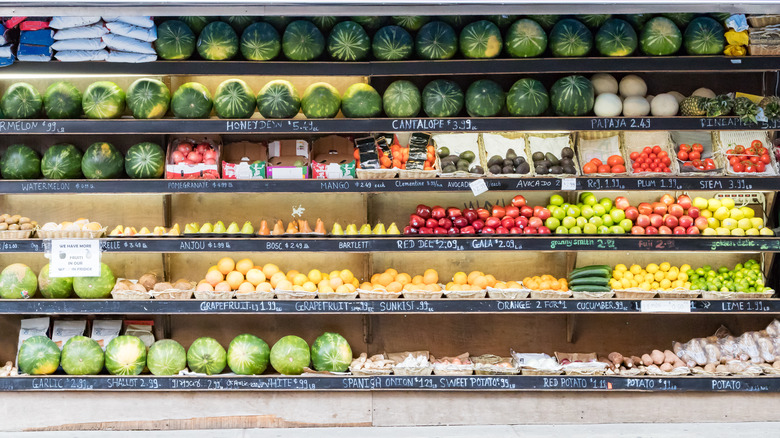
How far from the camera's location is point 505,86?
679cm

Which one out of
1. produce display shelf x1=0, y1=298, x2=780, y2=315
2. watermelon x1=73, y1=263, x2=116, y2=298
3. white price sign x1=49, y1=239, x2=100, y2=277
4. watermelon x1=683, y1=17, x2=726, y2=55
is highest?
watermelon x1=683, y1=17, x2=726, y2=55

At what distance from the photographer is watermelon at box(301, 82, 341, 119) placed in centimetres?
625

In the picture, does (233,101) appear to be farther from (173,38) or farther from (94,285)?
(94,285)

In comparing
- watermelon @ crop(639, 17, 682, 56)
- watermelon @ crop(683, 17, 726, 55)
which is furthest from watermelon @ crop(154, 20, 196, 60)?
watermelon @ crop(683, 17, 726, 55)

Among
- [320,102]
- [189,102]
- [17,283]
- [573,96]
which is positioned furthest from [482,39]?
[17,283]

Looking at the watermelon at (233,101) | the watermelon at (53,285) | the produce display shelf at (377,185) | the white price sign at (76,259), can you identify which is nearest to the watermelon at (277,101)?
the watermelon at (233,101)

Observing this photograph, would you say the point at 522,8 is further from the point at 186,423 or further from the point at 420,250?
the point at 186,423

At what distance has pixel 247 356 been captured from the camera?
6.15 m

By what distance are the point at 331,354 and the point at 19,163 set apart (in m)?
3.06

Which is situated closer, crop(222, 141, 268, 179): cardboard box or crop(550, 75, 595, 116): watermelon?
crop(550, 75, 595, 116): watermelon

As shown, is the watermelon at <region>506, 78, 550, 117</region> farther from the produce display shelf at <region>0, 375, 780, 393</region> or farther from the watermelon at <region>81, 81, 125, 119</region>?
the watermelon at <region>81, 81, 125, 119</region>

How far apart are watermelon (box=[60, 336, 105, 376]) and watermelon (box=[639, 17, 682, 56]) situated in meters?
5.15

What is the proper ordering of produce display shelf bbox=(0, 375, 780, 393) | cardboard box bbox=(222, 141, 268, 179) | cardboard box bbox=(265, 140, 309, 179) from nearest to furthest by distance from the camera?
produce display shelf bbox=(0, 375, 780, 393), cardboard box bbox=(265, 140, 309, 179), cardboard box bbox=(222, 141, 268, 179)

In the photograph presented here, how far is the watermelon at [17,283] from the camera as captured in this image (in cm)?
623
